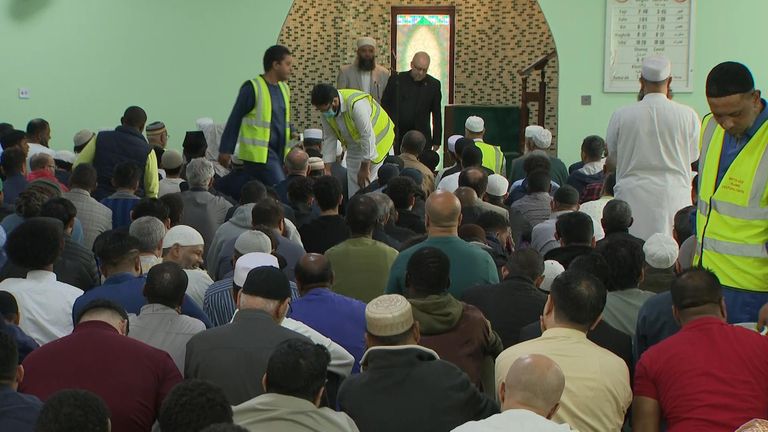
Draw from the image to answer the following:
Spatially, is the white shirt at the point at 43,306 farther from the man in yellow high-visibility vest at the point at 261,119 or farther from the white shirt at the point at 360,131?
the white shirt at the point at 360,131

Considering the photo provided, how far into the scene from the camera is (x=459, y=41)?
1516 centimetres

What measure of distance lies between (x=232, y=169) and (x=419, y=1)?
6.60 meters

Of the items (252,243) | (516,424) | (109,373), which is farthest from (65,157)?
(516,424)

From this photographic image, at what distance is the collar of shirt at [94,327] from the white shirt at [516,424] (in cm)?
150

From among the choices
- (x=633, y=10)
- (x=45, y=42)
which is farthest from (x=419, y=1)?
(x=45, y=42)

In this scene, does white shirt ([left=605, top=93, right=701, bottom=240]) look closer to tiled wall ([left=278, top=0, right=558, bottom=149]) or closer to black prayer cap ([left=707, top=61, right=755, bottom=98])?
black prayer cap ([left=707, top=61, right=755, bottom=98])

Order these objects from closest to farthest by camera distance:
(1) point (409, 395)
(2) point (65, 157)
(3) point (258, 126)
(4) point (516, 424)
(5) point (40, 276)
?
(4) point (516, 424) → (1) point (409, 395) → (5) point (40, 276) → (3) point (258, 126) → (2) point (65, 157)

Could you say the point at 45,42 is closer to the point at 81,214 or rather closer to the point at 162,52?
the point at 162,52

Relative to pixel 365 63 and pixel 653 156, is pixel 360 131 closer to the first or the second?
pixel 365 63

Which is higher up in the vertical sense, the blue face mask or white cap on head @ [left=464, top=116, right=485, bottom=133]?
the blue face mask

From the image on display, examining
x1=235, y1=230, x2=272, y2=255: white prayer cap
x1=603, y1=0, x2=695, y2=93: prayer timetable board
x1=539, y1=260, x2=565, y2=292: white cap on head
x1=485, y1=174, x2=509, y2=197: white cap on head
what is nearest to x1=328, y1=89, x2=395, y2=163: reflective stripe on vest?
x1=485, y1=174, x2=509, y2=197: white cap on head

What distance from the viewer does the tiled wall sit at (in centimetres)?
1476

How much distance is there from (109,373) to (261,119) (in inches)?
199

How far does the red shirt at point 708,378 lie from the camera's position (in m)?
3.69
